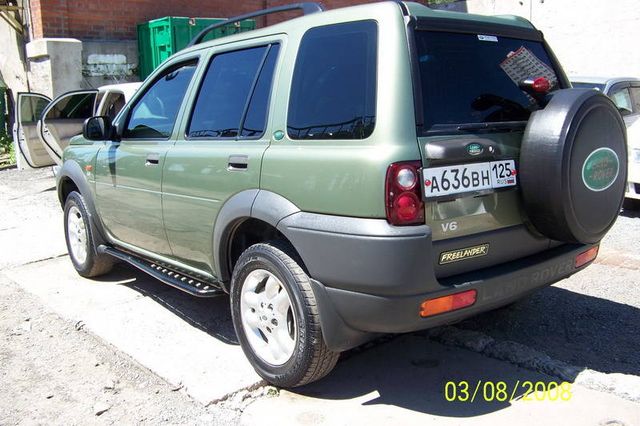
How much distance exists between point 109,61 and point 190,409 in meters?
11.5

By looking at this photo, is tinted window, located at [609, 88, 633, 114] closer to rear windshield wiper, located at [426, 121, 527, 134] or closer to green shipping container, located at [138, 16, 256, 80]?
rear windshield wiper, located at [426, 121, 527, 134]

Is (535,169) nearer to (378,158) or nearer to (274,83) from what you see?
(378,158)

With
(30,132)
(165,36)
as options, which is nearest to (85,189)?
(30,132)

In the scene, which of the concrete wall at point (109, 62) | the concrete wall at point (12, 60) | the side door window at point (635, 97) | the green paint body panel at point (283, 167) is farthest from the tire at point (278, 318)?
the concrete wall at point (12, 60)

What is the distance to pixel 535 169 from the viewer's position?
10.2 ft

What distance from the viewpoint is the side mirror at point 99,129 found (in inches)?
197

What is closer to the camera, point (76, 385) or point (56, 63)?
point (76, 385)

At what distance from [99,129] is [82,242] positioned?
1226mm

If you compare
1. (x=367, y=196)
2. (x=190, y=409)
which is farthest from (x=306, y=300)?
(x=190, y=409)

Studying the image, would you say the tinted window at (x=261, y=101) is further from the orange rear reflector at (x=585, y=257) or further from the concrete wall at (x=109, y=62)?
the concrete wall at (x=109, y=62)

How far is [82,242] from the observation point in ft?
18.6

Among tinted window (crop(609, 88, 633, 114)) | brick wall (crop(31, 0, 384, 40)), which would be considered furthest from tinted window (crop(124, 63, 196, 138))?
brick wall (crop(31, 0, 384, 40))

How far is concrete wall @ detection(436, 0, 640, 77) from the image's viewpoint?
14344 mm

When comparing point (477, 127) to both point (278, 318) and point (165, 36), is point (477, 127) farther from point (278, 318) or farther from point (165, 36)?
point (165, 36)
